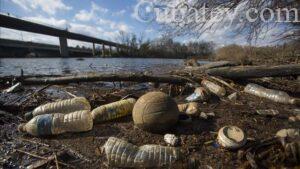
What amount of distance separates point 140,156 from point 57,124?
1.84 meters

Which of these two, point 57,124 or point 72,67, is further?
point 72,67

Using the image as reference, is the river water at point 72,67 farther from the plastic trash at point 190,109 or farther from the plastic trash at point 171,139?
the plastic trash at point 171,139

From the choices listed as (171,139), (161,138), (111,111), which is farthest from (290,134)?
(111,111)

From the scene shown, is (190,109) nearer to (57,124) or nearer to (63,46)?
(57,124)

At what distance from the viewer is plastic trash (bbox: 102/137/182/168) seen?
3383 mm

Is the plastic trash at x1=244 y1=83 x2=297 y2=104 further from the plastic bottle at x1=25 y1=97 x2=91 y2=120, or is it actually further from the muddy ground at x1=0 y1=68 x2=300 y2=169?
the plastic bottle at x1=25 y1=97 x2=91 y2=120

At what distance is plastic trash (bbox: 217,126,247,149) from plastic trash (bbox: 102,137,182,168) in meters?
0.71

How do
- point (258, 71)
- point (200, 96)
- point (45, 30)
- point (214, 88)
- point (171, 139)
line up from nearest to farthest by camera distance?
point (171, 139)
point (200, 96)
point (214, 88)
point (258, 71)
point (45, 30)

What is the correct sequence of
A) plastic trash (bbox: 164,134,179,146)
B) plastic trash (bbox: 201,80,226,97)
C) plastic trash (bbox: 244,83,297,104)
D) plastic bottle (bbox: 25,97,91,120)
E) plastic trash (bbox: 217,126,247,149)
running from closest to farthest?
plastic trash (bbox: 217,126,247,149) < plastic trash (bbox: 164,134,179,146) < plastic bottle (bbox: 25,97,91,120) < plastic trash (bbox: 244,83,297,104) < plastic trash (bbox: 201,80,226,97)

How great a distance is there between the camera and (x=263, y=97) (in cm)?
710

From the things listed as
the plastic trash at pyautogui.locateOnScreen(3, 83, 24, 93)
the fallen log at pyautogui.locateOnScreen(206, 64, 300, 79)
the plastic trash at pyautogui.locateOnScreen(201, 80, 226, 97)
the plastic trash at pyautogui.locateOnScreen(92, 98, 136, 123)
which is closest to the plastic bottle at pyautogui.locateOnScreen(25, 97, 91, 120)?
the plastic trash at pyautogui.locateOnScreen(92, 98, 136, 123)

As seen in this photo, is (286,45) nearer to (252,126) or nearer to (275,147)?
(252,126)

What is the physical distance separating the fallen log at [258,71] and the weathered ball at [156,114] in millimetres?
4056

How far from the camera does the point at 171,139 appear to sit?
13.1 feet
